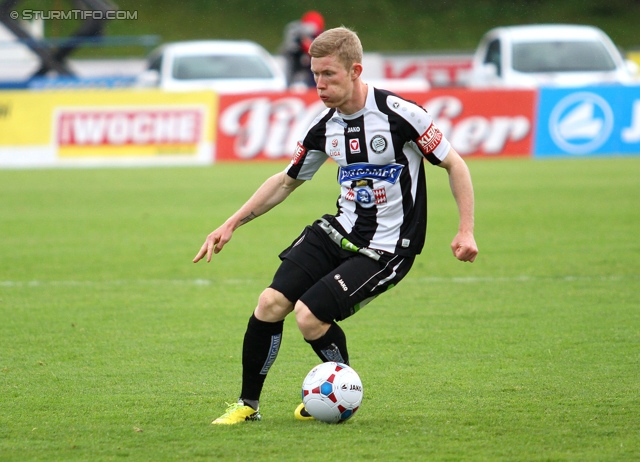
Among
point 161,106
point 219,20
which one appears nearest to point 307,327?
point 161,106

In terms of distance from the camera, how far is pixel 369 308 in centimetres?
764

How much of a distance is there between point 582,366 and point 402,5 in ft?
120

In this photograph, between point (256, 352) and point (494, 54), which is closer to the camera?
point (256, 352)

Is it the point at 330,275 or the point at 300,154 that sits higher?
the point at 300,154

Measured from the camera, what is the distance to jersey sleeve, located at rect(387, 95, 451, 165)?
4.59 meters

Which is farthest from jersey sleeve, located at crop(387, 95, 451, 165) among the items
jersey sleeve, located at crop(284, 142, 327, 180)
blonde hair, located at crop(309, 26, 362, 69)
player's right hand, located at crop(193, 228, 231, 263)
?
player's right hand, located at crop(193, 228, 231, 263)

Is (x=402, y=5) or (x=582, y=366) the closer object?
(x=582, y=366)

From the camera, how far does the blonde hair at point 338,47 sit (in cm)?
445

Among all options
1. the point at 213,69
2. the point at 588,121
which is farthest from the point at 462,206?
the point at 213,69

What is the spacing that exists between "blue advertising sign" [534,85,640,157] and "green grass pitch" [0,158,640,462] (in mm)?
5286

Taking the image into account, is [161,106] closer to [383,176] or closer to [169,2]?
[383,176]

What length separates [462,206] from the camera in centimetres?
455

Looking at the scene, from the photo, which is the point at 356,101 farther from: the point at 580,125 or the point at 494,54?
the point at 494,54

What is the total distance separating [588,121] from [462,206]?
14487mm
